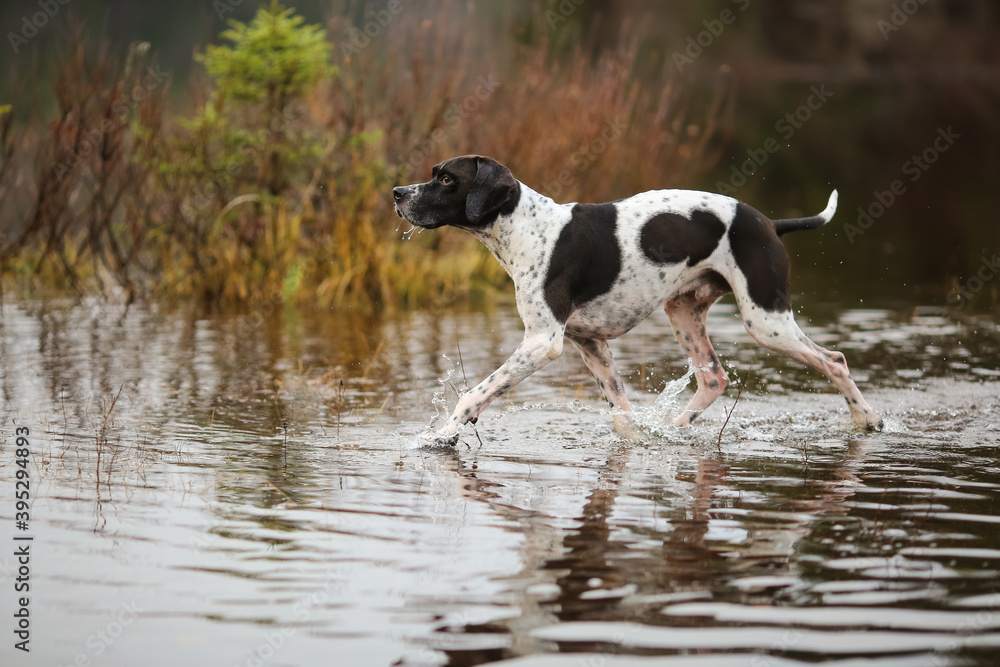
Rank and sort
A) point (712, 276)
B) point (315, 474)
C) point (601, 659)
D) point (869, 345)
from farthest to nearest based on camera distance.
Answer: point (869, 345)
point (712, 276)
point (315, 474)
point (601, 659)

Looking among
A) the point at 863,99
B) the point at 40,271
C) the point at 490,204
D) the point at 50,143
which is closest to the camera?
the point at 490,204

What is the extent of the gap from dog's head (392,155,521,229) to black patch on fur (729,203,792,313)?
118cm


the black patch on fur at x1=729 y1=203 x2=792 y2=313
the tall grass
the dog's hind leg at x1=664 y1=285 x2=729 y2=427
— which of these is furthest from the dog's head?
the tall grass

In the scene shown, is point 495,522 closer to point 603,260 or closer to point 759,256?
point 603,260

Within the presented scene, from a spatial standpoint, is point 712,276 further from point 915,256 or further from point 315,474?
point 915,256

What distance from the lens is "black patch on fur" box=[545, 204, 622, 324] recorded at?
6.11m

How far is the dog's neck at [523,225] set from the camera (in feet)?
20.2

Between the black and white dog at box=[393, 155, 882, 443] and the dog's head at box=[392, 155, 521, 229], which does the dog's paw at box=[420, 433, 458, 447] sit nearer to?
the black and white dog at box=[393, 155, 882, 443]

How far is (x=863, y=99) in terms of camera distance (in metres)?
39.8

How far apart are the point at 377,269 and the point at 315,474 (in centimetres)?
698

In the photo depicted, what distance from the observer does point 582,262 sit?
6.16 metres

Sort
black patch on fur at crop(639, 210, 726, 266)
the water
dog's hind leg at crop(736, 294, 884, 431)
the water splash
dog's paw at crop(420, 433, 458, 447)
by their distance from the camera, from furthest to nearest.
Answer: the water splash → dog's hind leg at crop(736, 294, 884, 431) → black patch on fur at crop(639, 210, 726, 266) → dog's paw at crop(420, 433, 458, 447) → the water

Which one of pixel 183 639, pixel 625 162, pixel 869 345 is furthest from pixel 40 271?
pixel 183 639

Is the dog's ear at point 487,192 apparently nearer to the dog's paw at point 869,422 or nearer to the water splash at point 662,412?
the water splash at point 662,412
